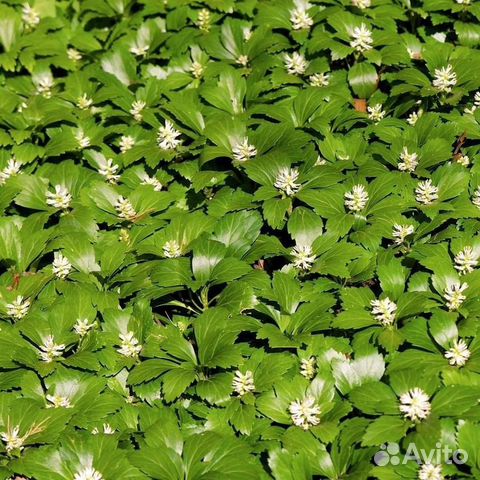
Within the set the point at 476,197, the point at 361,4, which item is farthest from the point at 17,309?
the point at 361,4

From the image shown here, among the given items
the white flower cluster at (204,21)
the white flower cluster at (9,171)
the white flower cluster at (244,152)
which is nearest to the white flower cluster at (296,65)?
the white flower cluster at (204,21)

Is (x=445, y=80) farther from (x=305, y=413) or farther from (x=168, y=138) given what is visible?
(x=305, y=413)

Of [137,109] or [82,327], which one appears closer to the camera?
[82,327]

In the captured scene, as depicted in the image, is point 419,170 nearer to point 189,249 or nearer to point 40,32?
point 189,249

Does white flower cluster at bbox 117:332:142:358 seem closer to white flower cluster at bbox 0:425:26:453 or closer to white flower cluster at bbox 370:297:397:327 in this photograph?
white flower cluster at bbox 0:425:26:453

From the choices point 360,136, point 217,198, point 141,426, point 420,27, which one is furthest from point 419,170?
point 141,426
